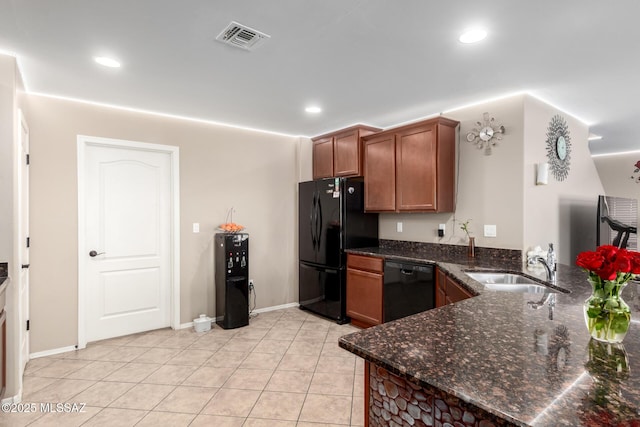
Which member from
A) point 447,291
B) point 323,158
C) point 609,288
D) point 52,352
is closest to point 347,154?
point 323,158

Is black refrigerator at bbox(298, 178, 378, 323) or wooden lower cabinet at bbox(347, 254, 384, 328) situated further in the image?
black refrigerator at bbox(298, 178, 378, 323)

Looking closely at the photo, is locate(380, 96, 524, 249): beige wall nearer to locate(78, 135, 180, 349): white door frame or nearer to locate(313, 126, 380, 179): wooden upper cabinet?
locate(313, 126, 380, 179): wooden upper cabinet

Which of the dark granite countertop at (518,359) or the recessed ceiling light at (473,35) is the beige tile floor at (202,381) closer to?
the dark granite countertop at (518,359)

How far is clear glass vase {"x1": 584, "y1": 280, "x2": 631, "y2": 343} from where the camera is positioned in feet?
3.67

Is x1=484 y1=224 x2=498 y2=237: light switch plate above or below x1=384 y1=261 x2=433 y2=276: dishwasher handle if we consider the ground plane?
above

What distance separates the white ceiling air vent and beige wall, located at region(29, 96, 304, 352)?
196 centimetres

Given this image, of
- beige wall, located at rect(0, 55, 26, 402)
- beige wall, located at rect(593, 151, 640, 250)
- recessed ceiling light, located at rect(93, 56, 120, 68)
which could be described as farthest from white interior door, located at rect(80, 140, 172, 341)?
beige wall, located at rect(593, 151, 640, 250)

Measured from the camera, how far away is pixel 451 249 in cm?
355

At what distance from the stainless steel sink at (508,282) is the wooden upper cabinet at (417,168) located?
0.89m

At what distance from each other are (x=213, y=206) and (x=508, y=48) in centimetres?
331

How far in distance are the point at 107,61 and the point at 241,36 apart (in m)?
1.11

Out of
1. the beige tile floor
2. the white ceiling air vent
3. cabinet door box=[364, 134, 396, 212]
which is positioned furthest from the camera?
cabinet door box=[364, 134, 396, 212]

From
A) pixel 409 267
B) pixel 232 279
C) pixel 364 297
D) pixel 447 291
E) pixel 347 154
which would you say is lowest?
pixel 364 297

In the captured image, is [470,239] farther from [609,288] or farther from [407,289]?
[609,288]
